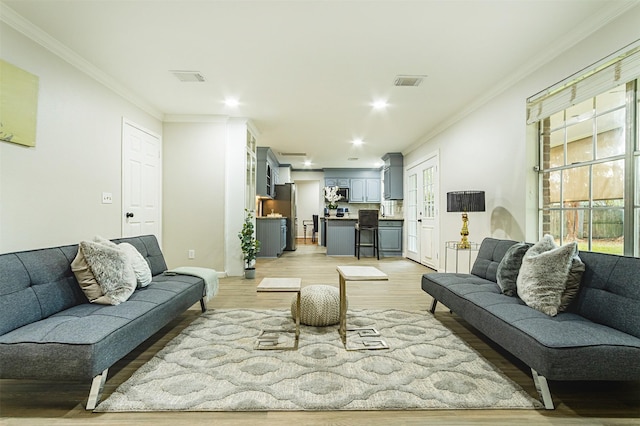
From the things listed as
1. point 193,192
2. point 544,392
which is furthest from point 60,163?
point 544,392

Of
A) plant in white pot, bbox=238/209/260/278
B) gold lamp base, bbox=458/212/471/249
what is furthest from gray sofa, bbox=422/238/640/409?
plant in white pot, bbox=238/209/260/278

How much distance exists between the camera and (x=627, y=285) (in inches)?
71.5

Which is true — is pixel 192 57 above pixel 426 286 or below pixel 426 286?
above

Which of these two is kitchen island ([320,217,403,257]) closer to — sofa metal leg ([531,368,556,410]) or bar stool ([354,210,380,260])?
bar stool ([354,210,380,260])

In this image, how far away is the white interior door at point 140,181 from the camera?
3.90m

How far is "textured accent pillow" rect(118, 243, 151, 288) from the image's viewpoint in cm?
264

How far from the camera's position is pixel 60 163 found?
2.86m

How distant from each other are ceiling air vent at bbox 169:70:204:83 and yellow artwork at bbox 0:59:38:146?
4.01ft

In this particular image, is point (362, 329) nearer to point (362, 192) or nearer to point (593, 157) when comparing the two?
point (593, 157)

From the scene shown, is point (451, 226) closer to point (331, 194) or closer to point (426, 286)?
point (426, 286)

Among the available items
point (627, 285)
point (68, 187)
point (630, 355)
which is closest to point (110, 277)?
point (68, 187)

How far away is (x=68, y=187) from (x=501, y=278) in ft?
13.1

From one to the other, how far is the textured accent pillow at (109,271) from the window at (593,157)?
3.76 meters

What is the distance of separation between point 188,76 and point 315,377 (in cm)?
→ 332
